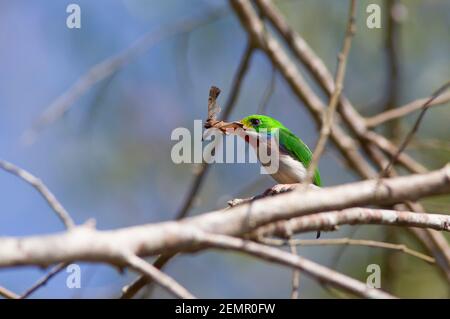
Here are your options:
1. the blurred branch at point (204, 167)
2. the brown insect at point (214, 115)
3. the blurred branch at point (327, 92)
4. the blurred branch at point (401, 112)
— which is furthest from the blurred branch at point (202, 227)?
the blurred branch at point (327, 92)

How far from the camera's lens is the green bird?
11.1 ft

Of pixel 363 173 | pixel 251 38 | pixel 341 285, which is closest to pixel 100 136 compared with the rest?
pixel 251 38

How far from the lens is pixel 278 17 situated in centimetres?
459

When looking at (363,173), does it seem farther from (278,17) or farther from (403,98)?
(403,98)

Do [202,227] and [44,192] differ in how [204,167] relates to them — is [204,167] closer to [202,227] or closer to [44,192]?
[44,192]

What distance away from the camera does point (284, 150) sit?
352cm

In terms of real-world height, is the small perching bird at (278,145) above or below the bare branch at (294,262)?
above

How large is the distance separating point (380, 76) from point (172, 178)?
210 cm

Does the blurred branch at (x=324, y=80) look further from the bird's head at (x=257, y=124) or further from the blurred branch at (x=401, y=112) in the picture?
the bird's head at (x=257, y=124)

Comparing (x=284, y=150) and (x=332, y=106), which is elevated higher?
(x=284, y=150)

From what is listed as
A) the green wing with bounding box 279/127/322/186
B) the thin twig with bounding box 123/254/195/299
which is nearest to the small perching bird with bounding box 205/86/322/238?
the green wing with bounding box 279/127/322/186

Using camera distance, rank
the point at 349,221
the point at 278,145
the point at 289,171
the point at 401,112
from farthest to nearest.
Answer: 1. the point at 401,112
2. the point at 278,145
3. the point at 289,171
4. the point at 349,221

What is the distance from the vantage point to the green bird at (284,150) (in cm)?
339

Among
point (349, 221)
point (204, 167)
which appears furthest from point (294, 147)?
point (349, 221)
